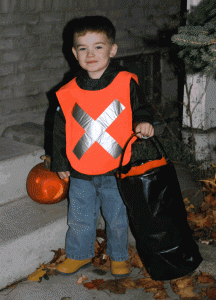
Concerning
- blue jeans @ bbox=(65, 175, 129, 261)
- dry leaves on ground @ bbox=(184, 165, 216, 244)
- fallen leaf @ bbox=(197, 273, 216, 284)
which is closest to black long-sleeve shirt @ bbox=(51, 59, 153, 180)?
blue jeans @ bbox=(65, 175, 129, 261)

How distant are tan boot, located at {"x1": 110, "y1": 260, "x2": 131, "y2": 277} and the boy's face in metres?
1.59

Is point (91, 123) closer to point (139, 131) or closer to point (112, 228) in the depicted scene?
point (139, 131)

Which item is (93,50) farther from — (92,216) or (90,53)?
(92,216)

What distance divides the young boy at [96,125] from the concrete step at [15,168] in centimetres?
80

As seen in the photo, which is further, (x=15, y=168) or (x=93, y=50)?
(x=15, y=168)

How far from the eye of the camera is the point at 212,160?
4.58m

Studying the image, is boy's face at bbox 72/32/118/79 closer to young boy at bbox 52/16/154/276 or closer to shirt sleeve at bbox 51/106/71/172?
young boy at bbox 52/16/154/276

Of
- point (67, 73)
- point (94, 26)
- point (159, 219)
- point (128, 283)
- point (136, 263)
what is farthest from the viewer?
point (67, 73)

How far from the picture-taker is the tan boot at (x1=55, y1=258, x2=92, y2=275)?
2.96 metres

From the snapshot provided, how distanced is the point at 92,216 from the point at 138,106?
99 cm

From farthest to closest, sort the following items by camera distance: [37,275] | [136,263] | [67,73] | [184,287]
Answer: [67,73] → [136,263] → [37,275] → [184,287]

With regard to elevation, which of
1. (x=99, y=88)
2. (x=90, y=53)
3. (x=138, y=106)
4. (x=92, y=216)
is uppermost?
(x=90, y=53)

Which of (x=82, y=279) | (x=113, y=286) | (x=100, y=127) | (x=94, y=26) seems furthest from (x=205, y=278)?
(x=94, y=26)

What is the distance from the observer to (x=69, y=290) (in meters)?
2.79
